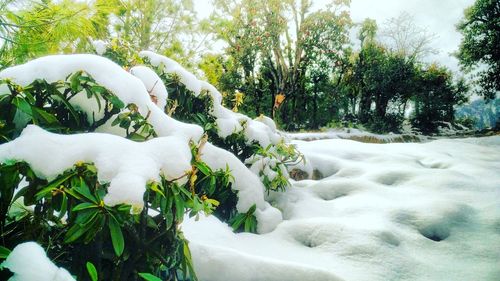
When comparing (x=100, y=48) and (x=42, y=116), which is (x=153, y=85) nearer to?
(x=42, y=116)

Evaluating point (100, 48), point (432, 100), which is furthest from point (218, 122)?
point (432, 100)

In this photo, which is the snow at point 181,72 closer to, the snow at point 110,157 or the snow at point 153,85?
the snow at point 153,85

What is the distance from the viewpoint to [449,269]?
1.70 m

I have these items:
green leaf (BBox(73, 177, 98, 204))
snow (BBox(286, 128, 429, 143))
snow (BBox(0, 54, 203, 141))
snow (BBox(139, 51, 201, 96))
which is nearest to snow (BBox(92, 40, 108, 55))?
snow (BBox(139, 51, 201, 96))

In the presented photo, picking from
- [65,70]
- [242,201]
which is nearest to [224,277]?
[242,201]

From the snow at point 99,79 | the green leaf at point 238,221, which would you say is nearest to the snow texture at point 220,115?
the green leaf at point 238,221

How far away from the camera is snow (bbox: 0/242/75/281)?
786 mm

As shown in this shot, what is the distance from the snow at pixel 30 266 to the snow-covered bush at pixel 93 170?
88 mm

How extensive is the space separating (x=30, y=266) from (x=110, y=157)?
1.14 feet

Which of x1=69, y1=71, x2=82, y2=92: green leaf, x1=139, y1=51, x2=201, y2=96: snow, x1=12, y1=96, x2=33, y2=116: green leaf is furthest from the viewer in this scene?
x1=139, y1=51, x2=201, y2=96: snow

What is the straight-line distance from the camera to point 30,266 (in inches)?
31.6

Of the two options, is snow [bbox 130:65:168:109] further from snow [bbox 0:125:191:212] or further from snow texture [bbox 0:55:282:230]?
snow [bbox 0:125:191:212]

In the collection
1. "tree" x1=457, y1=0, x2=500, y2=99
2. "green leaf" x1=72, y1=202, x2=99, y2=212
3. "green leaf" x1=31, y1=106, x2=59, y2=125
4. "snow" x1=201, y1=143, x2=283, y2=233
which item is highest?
"tree" x1=457, y1=0, x2=500, y2=99

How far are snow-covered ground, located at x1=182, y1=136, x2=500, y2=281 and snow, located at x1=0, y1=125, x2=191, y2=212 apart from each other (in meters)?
0.63
